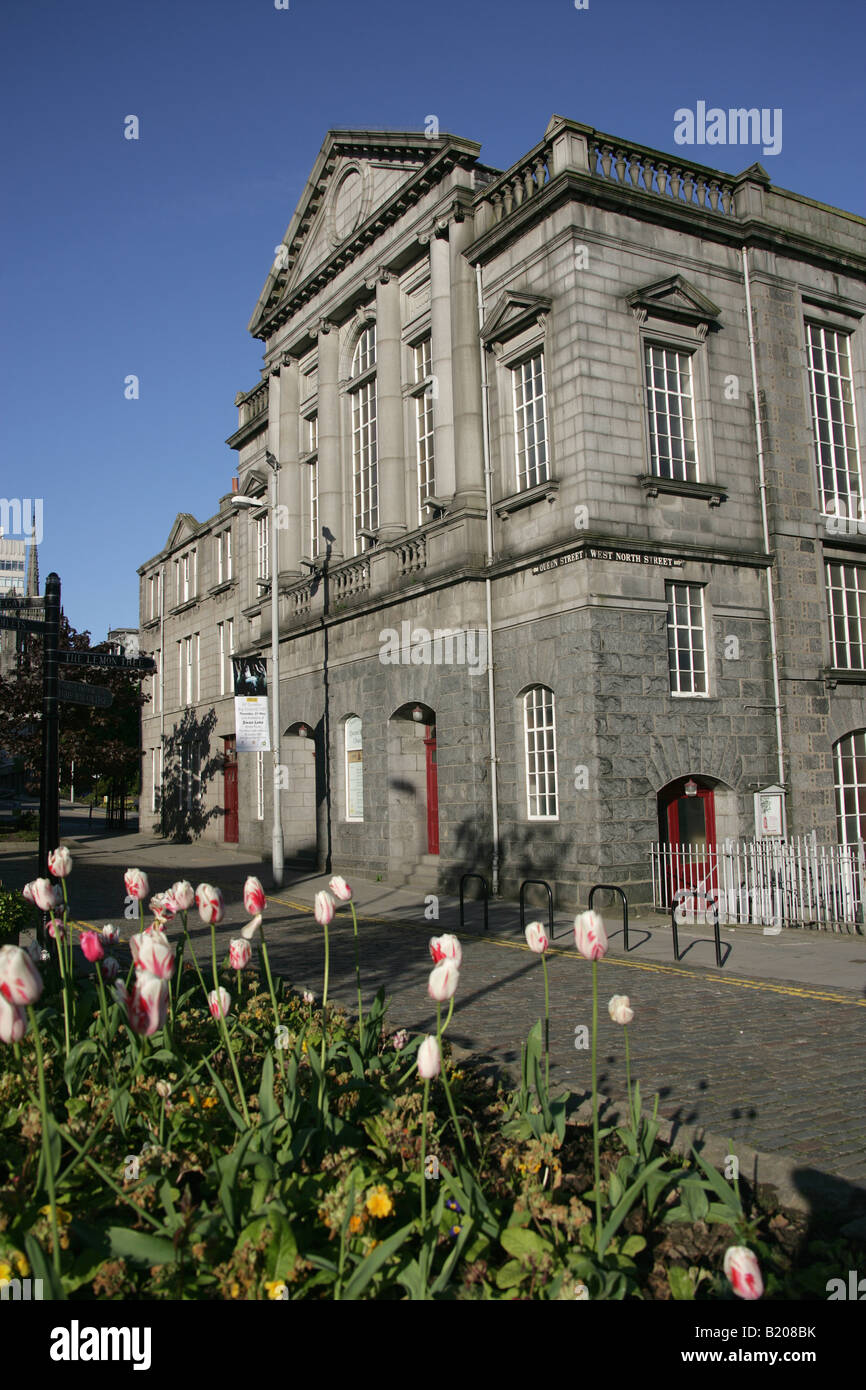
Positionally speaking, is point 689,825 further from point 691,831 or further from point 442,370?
point 442,370

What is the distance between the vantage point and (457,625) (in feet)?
61.6

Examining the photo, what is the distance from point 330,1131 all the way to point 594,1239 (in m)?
1.28

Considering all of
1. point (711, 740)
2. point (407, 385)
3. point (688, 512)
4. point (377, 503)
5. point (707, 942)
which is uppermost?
point (407, 385)

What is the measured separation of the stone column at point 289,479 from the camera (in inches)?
1063

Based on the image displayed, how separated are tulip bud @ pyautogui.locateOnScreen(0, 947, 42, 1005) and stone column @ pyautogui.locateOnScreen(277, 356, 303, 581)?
2412 centimetres

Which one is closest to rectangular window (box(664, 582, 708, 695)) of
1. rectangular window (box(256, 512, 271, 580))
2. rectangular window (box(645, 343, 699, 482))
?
rectangular window (box(645, 343, 699, 482))

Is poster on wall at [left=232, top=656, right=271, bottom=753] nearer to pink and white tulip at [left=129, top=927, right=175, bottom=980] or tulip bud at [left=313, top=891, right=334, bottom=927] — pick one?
tulip bud at [left=313, top=891, right=334, bottom=927]

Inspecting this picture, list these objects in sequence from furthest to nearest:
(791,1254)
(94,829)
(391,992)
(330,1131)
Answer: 1. (94,829)
2. (391,992)
3. (330,1131)
4. (791,1254)

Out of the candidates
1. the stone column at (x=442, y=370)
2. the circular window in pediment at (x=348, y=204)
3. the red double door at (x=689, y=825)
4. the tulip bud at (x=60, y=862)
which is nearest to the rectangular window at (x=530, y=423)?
the stone column at (x=442, y=370)

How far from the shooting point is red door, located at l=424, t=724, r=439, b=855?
21.2m

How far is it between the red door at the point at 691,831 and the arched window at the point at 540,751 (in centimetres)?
210

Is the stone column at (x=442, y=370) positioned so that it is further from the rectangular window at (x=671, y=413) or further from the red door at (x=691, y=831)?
the red door at (x=691, y=831)
